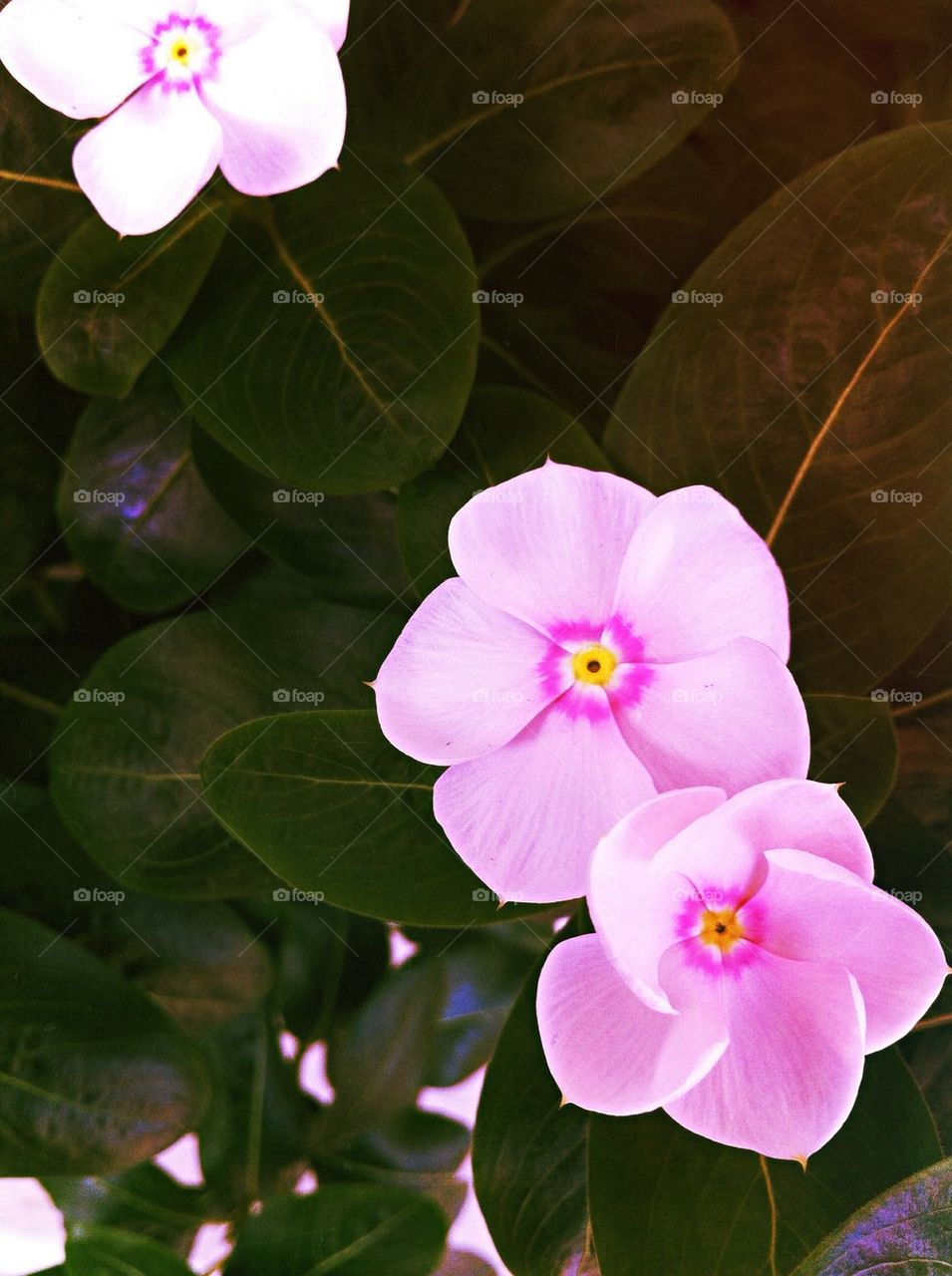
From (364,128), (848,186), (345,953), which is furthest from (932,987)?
(364,128)

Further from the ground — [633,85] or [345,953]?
[633,85]

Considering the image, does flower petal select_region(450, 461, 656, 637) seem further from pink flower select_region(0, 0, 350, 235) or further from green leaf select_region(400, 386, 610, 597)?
pink flower select_region(0, 0, 350, 235)

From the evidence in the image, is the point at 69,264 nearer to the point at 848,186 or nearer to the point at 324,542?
the point at 324,542

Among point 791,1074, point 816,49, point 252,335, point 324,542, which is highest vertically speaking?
point 816,49
